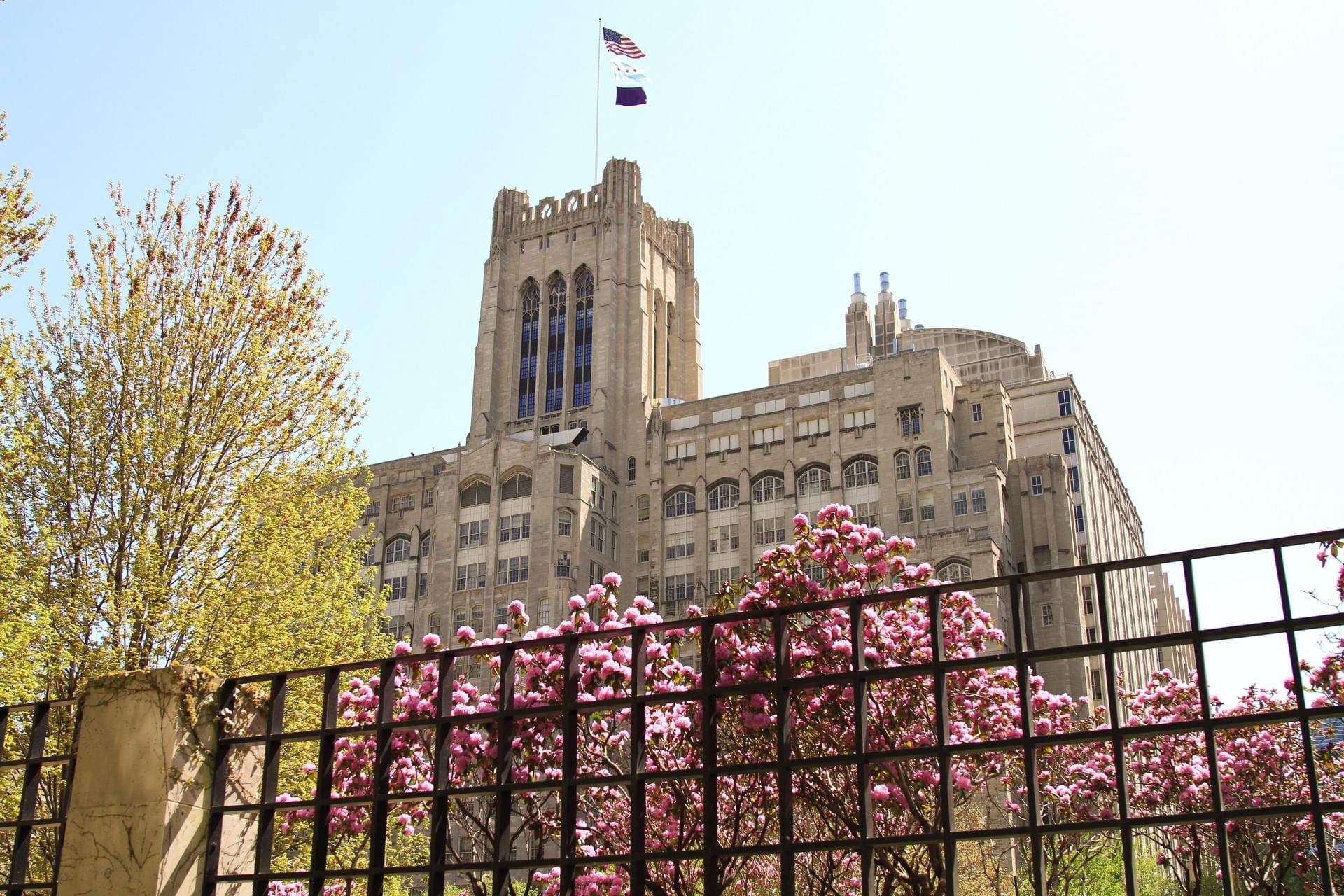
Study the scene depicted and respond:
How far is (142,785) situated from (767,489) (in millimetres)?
72987

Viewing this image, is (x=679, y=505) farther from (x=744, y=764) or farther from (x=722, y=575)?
(x=744, y=764)

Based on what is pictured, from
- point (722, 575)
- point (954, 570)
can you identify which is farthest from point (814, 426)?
point (954, 570)

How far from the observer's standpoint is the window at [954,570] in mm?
70750

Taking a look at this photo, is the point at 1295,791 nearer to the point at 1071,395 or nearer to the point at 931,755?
the point at 931,755

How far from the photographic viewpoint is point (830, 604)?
30.7ft

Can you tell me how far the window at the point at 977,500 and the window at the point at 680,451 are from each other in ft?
65.4

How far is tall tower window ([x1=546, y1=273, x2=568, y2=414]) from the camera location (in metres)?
92.8

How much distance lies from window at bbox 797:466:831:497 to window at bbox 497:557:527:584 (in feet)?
61.1

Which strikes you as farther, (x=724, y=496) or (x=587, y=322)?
(x=587, y=322)

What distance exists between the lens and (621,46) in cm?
7119

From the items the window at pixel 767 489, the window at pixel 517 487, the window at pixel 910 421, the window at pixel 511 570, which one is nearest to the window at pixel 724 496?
the window at pixel 767 489

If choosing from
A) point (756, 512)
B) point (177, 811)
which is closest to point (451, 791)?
point (177, 811)

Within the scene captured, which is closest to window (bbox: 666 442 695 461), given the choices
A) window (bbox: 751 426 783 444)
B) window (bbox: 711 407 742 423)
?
window (bbox: 711 407 742 423)

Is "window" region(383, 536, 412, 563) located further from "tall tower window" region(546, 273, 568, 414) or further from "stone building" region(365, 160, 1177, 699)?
"tall tower window" region(546, 273, 568, 414)
